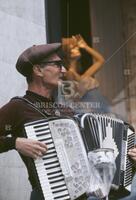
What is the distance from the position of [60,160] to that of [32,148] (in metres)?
0.18

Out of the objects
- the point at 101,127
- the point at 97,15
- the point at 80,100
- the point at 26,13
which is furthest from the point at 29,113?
the point at 97,15

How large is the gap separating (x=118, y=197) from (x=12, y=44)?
1.69 meters

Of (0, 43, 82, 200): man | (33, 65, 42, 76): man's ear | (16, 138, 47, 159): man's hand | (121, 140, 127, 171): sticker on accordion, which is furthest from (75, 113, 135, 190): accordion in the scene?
(33, 65, 42, 76): man's ear

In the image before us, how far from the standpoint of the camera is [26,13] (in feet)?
16.4

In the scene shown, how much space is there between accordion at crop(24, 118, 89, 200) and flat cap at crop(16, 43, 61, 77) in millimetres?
541

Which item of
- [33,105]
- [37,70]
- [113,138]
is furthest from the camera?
[37,70]

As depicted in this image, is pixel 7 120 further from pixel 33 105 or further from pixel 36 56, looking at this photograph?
pixel 36 56

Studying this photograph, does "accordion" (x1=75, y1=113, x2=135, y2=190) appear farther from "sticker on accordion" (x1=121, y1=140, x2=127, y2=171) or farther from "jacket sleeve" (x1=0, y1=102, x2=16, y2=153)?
"jacket sleeve" (x1=0, y1=102, x2=16, y2=153)

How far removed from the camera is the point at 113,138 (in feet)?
12.4

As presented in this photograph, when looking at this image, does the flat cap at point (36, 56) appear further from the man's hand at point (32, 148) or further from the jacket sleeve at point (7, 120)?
the man's hand at point (32, 148)

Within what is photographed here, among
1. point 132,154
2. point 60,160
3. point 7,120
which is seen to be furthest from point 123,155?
point 7,120

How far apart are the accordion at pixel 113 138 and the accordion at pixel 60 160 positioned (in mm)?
76

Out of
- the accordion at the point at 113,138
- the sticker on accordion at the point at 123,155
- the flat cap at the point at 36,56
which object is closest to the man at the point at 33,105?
the flat cap at the point at 36,56

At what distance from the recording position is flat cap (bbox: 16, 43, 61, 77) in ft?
12.7
